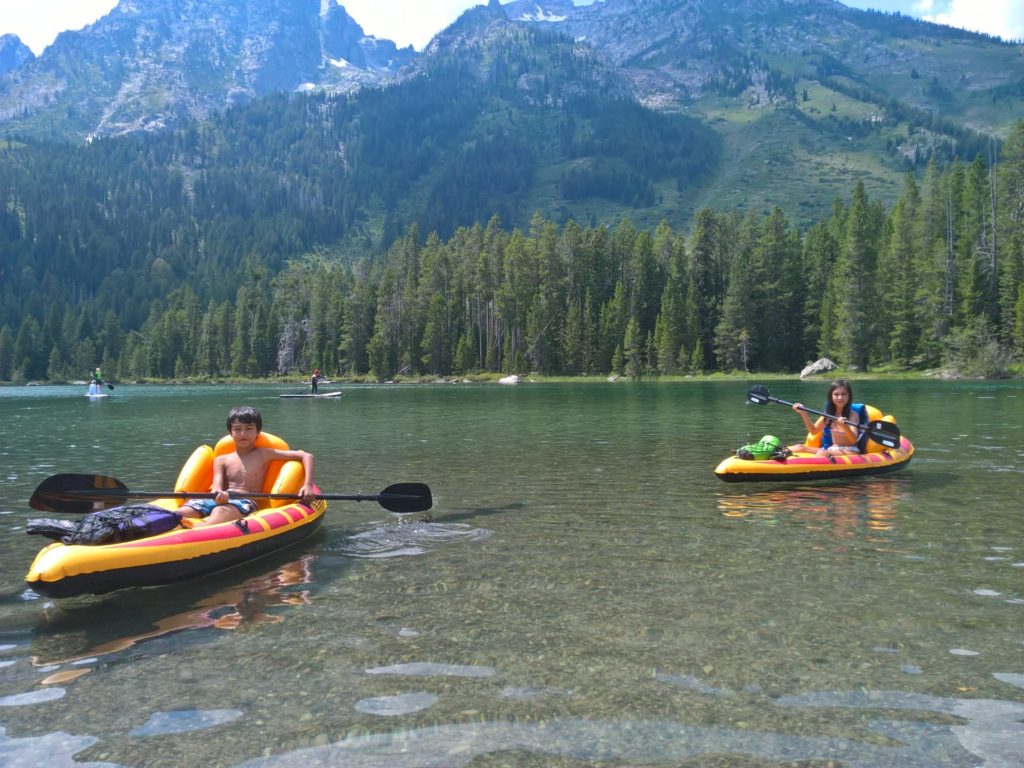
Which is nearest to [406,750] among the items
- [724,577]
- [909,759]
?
[909,759]

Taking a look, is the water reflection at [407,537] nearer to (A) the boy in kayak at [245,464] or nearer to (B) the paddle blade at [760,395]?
(A) the boy in kayak at [245,464]

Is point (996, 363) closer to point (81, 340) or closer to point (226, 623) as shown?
point (226, 623)

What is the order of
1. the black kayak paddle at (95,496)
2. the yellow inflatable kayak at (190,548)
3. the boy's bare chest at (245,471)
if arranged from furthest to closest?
the boy's bare chest at (245,471)
the black kayak paddle at (95,496)
the yellow inflatable kayak at (190,548)

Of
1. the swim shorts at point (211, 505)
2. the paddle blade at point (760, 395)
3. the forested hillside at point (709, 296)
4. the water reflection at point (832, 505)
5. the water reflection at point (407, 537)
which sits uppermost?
the forested hillside at point (709, 296)

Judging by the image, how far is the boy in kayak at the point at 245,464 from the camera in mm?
11391

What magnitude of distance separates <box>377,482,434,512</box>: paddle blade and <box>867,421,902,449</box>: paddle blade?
461 inches

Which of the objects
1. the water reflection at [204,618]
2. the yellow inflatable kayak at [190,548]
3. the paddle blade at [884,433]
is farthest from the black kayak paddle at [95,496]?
the paddle blade at [884,433]

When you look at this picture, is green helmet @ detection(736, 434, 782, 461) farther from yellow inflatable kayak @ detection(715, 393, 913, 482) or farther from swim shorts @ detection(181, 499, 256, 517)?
swim shorts @ detection(181, 499, 256, 517)

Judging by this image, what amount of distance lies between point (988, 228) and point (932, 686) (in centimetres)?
10433

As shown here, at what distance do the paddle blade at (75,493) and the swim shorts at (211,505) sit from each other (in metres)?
1.24

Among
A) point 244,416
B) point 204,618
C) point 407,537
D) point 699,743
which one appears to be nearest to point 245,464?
point 244,416

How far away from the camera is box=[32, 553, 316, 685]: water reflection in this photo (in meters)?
7.16

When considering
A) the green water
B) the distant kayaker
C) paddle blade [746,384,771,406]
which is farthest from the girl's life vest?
the green water

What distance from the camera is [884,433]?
17.9 metres
